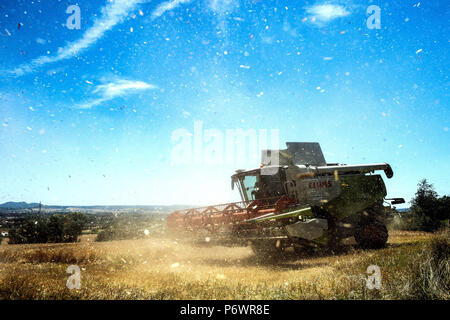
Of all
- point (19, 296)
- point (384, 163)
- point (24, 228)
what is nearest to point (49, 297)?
point (19, 296)

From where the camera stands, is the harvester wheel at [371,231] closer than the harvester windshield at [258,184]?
Yes

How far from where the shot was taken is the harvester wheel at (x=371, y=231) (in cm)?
909

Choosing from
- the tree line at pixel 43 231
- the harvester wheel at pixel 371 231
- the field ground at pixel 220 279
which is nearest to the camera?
the field ground at pixel 220 279

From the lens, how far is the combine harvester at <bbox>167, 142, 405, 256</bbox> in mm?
7922

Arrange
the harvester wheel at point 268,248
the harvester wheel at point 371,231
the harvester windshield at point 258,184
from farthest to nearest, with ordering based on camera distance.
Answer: the harvester windshield at point 258,184 → the harvester wheel at point 371,231 → the harvester wheel at point 268,248

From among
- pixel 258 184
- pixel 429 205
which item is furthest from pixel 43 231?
pixel 429 205

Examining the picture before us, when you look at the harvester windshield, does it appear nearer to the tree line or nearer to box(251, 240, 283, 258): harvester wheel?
box(251, 240, 283, 258): harvester wheel

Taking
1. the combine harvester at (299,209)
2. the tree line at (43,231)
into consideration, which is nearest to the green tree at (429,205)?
the combine harvester at (299,209)

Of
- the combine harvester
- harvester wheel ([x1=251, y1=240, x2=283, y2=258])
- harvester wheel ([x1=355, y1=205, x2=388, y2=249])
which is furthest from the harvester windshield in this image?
harvester wheel ([x1=355, y1=205, x2=388, y2=249])

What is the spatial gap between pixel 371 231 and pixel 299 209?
3379 millimetres

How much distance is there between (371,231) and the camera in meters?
9.20

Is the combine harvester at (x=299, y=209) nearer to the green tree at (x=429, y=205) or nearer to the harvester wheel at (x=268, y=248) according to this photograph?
the harvester wheel at (x=268, y=248)

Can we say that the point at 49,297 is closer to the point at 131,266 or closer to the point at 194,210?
the point at 131,266

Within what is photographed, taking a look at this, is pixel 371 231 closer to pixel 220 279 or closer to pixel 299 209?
pixel 299 209
